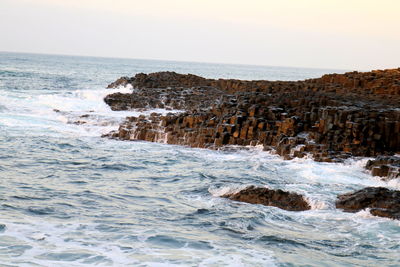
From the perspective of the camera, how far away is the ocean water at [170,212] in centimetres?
988

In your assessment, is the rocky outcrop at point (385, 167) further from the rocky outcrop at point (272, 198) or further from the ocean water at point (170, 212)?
the rocky outcrop at point (272, 198)

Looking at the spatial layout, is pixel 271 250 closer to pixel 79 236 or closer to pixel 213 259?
pixel 213 259

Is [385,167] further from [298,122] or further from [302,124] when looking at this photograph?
[298,122]

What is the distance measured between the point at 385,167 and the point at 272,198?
5.23 meters

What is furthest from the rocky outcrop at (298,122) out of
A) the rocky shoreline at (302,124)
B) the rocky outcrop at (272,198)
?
the rocky outcrop at (272,198)

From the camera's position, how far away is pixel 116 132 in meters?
24.9

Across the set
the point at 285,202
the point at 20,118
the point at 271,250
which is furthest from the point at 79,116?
the point at 271,250

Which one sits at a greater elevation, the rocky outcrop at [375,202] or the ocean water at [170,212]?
the rocky outcrop at [375,202]

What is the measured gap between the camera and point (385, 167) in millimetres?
17266

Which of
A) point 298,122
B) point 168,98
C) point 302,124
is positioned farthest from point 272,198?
point 168,98

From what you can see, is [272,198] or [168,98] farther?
[168,98]

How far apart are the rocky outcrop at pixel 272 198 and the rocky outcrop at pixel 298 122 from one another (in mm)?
5605

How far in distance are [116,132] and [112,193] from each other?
10653mm

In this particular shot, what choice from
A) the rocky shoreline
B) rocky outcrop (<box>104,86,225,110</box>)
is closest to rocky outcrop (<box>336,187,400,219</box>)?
the rocky shoreline
